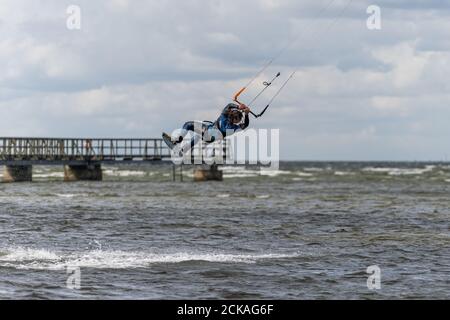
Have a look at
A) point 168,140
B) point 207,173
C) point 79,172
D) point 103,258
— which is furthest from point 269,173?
point 103,258

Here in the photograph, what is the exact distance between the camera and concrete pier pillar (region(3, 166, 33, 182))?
7969cm

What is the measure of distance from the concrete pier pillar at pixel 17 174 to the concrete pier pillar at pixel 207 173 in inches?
564

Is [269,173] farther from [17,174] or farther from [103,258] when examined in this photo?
[103,258]

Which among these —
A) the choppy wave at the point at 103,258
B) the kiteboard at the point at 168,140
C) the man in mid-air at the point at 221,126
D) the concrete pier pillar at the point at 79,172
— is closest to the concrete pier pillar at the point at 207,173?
the concrete pier pillar at the point at 79,172

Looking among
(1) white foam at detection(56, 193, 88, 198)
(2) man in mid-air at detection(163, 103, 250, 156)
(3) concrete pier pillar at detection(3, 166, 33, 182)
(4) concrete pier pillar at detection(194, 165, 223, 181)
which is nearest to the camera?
(2) man in mid-air at detection(163, 103, 250, 156)

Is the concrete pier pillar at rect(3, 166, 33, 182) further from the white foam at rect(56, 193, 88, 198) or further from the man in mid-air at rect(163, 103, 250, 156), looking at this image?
the man in mid-air at rect(163, 103, 250, 156)

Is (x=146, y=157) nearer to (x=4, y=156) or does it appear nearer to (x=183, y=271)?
(x=4, y=156)

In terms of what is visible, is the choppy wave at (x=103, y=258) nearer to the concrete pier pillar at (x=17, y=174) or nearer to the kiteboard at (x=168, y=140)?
the kiteboard at (x=168, y=140)

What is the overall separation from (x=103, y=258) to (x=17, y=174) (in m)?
57.1

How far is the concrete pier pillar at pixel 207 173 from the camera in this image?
284ft

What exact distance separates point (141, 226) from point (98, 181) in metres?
48.4

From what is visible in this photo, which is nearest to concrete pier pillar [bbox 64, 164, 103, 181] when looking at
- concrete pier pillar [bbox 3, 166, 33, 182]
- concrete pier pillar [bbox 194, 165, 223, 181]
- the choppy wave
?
concrete pier pillar [bbox 3, 166, 33, 182]

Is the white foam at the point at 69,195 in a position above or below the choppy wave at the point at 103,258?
below

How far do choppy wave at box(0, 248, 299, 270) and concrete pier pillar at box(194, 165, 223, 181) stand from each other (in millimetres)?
59802
